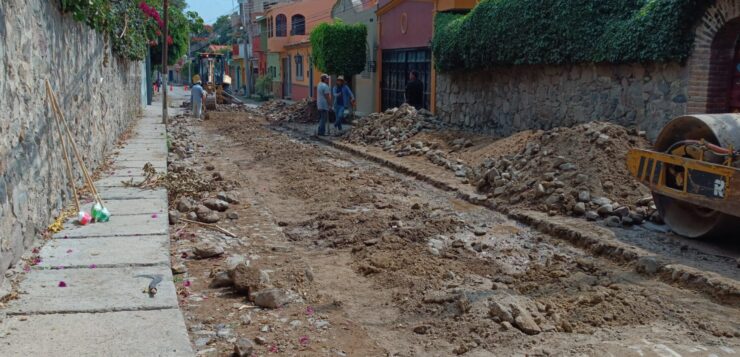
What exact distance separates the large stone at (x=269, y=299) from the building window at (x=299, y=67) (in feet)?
116

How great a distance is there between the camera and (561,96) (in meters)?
12.6

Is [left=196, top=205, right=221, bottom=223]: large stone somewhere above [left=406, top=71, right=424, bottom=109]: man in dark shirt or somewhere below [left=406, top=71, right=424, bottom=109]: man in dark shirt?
below

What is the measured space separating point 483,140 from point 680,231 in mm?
6934

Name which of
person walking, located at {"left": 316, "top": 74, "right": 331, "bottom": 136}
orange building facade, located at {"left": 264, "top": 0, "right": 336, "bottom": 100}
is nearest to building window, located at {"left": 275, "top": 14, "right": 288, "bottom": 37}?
orange building facade, located at {"left": 264, "top": 0, "right": 336, "bottom": 100}

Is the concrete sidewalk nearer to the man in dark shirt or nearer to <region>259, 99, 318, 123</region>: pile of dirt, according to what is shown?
the man in dark shirt

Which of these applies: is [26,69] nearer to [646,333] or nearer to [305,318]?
[305,318]

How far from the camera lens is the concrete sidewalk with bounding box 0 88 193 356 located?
355 centimetres

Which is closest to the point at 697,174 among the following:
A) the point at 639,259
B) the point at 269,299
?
the point at 639,259

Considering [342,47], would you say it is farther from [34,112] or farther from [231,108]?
[34,112]

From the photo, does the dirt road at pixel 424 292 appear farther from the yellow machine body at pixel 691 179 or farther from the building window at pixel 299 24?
the building window at pixel 299 24

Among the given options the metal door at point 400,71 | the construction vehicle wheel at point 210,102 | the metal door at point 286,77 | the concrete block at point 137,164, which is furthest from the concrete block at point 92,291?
the metal door at point 286,77

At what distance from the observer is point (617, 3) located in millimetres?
10953

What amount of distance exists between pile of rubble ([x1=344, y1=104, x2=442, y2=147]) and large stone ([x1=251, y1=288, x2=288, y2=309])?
379 inches

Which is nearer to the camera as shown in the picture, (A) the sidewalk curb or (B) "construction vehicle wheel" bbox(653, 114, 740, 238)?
(A) the sidewalk curb
